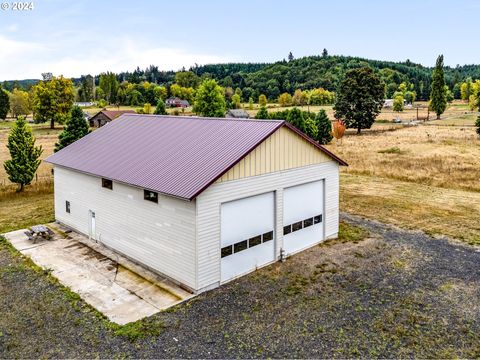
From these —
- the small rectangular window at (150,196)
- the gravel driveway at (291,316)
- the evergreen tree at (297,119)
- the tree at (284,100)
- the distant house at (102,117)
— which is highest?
the tree at (284,100)

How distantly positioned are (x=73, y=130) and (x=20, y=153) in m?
4.82

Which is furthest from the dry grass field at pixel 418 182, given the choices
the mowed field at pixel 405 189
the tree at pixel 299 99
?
the tree at pixel 299 99

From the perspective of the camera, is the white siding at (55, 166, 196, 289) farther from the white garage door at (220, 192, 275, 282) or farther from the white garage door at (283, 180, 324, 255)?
the white garage door at (283, 180, 324, 255)

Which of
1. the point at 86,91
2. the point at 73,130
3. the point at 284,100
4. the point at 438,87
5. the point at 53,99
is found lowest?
the point at 73,130

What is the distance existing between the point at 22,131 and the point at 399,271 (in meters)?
24.8

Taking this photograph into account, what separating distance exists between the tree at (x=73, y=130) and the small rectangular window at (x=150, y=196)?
1902cm

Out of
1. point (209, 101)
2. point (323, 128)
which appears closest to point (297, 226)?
point (323, 128)

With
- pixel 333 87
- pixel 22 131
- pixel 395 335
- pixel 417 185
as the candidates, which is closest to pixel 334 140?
pixel 417 185

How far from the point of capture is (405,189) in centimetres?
2817

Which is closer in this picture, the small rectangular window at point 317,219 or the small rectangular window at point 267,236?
the small rectangular window at point 267,236

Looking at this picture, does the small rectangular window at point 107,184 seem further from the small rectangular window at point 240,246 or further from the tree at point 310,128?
the tree at point 310,128

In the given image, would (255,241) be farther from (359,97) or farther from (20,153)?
(359,97)

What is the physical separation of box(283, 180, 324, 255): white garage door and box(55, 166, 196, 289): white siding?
15.0 feet

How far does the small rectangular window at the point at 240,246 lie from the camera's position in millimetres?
14125
